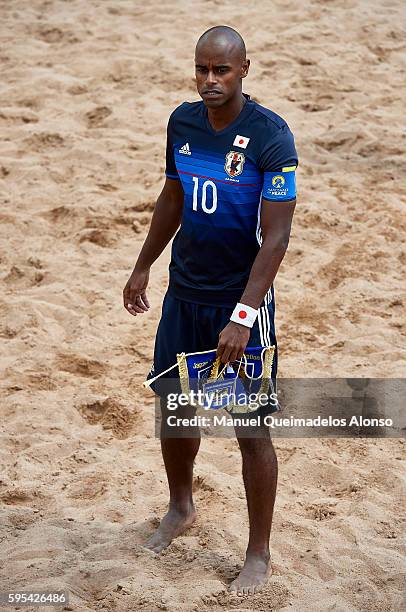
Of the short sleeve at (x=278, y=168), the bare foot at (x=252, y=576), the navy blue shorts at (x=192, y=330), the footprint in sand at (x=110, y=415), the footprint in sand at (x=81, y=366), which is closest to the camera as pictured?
the short sleeve at (x=278, y=168)

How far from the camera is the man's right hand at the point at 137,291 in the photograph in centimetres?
417

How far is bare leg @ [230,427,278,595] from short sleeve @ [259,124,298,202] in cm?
88

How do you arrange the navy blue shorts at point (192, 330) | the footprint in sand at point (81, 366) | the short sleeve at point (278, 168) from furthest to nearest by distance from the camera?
the footprint in sand at point (81, 366) < the navy blue shorts at point (192, 330) < the short sleeve at point (278, 168)

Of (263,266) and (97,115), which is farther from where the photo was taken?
(97,115)

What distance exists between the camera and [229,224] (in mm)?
3650

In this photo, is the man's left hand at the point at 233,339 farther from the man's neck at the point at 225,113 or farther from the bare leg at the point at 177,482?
the man's neck at the point at 225,113

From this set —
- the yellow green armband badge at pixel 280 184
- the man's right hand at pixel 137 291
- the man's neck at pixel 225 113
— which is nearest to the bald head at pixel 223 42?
the man's neck at pixel 225 113

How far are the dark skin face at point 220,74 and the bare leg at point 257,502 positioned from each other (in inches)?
46.1

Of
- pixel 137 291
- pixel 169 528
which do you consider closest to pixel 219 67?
pixel 137 291

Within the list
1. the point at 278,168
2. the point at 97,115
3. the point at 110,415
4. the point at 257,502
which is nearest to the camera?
the point at 278,168

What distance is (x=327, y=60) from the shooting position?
27.4 feet

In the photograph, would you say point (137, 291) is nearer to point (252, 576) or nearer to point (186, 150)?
point (186, 150)

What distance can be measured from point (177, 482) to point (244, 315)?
3.33 ft

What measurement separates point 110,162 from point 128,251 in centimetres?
104
